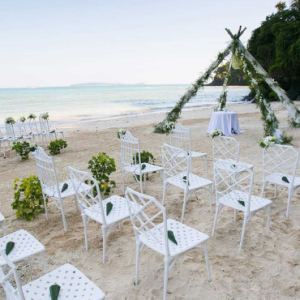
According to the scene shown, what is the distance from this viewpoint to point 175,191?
4.51 m

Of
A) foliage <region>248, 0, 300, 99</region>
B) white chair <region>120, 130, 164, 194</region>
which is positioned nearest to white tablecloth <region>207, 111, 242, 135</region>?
white chair <region>120, 130, 164, 194</region>

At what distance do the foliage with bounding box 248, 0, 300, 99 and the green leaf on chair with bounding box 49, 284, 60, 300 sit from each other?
1703 cm

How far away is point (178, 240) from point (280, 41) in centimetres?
1766

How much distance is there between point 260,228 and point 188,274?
1261 millimetres

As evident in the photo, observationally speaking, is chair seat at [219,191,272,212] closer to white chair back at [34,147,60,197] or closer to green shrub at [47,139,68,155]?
white chair back at [34,147,60,197]

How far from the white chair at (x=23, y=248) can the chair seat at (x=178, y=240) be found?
0.85m

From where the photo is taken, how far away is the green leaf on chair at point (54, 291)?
1.58 m

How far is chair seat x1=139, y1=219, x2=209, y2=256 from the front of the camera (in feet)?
6.74

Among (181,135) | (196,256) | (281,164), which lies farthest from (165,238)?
(181,135)

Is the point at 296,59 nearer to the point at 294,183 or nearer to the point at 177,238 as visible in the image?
the point at 294,183

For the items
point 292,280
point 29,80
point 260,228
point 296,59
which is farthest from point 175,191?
point 29,80

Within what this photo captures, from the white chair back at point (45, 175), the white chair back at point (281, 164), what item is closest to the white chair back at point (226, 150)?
the white chair back at point (281, 164)

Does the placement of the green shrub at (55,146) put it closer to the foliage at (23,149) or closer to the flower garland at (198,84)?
the foliage at (23,149)

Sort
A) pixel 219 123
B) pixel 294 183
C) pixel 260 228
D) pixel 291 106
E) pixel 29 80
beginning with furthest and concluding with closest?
1. pixel 29 80
2. pixel 219 123
3. pixel 291 106
4. pixel 294 183
5. pixel 260 228
